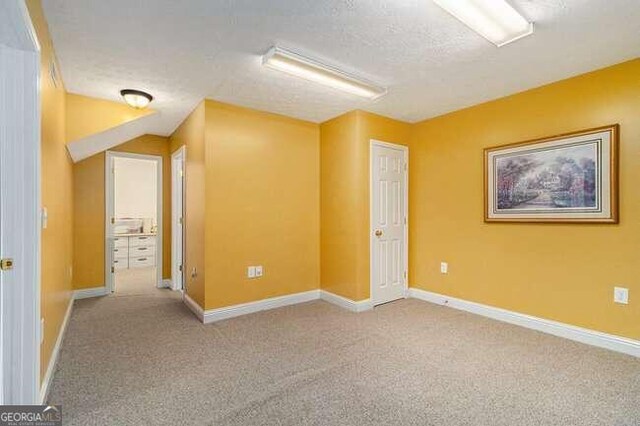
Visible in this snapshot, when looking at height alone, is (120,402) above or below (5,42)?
below

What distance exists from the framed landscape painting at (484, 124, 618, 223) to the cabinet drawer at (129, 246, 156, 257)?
20.9 ft

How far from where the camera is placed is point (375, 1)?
5.65 ft

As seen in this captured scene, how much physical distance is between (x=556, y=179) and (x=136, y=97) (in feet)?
13.6

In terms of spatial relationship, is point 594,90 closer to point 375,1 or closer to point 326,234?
point 375,1

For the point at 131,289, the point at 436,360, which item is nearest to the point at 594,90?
the point at 436,360

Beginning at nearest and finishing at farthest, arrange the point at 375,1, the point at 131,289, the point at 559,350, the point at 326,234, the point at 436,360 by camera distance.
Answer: the point at 375,1, the point at 436,360, the point at 559,350, the point at 326,234, the point at 131,289

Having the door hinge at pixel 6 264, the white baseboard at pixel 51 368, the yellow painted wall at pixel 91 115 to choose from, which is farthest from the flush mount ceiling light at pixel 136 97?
the white baseboard at pixel 51 368

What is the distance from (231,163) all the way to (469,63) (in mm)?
2497

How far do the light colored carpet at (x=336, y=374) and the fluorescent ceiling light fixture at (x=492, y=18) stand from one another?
234 cm

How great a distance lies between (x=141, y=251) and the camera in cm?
630

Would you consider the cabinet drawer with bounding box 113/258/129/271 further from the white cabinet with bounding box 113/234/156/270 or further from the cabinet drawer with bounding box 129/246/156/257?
the cabinet drawer with bounding box 129/246/156/257

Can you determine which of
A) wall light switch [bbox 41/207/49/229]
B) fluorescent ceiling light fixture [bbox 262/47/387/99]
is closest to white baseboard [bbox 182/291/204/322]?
wall light switch [bbox 41/207/49/229]

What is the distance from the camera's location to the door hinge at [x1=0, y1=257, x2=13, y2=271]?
1441 millimetres

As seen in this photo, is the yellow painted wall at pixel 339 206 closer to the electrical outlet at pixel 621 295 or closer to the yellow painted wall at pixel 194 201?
the yellow painted wall at pixel 194 201
